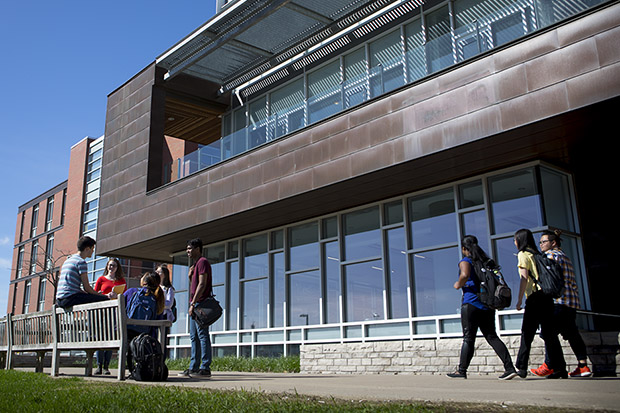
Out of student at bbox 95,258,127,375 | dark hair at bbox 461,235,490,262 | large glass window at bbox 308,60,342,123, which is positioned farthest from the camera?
large glass window at bbox 308,60,342,123

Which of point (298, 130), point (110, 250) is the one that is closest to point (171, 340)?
point (110, 250)

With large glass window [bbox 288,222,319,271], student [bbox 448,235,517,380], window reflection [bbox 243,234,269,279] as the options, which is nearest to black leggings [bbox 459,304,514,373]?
student [bbox 448,235,517,380]

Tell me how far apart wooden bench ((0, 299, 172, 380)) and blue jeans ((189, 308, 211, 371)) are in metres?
0.48

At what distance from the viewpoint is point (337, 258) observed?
14.2 m

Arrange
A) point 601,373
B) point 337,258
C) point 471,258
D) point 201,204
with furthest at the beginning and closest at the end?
point 201,204, point 337,258, point 601,373, point 471,258

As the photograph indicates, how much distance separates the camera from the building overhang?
14.0 meters

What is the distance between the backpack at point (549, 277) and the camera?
6914 millimetres

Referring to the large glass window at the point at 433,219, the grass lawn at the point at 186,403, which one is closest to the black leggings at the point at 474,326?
the grass lawn at the point at 186,403

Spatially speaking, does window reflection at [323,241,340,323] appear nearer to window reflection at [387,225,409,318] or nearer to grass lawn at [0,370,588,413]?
window reflection at [387,225,409,318]

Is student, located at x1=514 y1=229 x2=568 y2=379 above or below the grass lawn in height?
above

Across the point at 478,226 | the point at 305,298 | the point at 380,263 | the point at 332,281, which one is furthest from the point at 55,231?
the point at 478,226

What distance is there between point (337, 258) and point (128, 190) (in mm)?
8067

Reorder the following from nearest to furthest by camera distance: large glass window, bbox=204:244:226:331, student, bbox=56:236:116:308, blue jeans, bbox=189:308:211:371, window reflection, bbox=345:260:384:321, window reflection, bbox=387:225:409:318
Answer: blue jeans, bbox=189:308:211:371
student, bbox=56:236:116:308
window reflection, bbox=387:225:409:318
window reflection, bbox=345:260:384:321
large glass window, bbox=204:244:226:331

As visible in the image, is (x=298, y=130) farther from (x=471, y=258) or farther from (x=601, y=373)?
(x=601, y=373)
